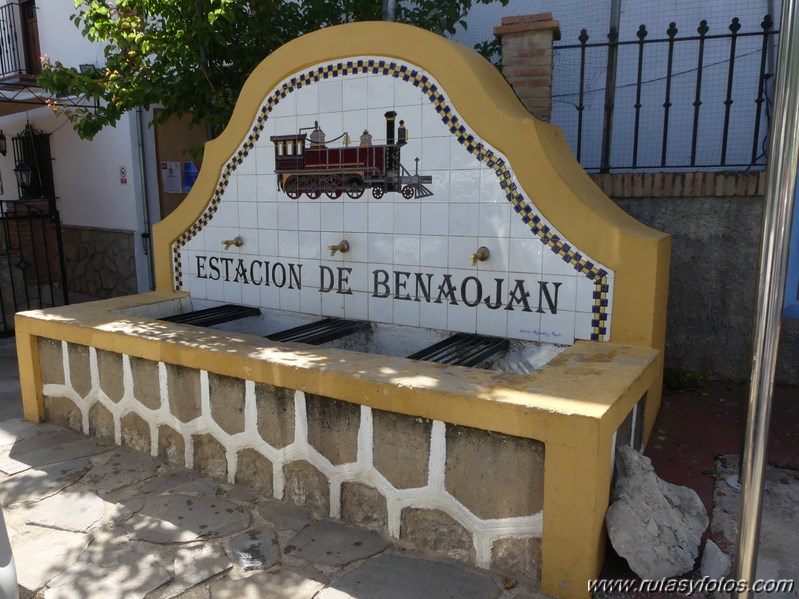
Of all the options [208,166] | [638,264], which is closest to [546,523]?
[638,264]

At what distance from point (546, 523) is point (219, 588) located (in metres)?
1.50

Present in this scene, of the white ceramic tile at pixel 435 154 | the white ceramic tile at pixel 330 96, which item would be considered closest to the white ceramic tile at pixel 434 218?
the white ceramic tile at pixel 435 154

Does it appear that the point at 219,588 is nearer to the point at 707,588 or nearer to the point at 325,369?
the point at 325,369

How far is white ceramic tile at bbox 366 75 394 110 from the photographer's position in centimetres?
454

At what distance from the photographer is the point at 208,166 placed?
222 inches

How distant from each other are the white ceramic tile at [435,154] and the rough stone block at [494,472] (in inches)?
78.4

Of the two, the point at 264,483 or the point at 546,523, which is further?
the point at 264,483

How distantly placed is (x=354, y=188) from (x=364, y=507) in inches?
91.3

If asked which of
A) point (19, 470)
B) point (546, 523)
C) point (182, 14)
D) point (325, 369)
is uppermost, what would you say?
point (182, 14)

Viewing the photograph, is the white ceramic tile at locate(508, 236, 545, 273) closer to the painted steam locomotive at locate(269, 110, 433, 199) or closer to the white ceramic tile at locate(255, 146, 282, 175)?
the painted steam locomotive at locate(269, 110, 433, 199)

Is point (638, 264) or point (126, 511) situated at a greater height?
point (638, 264)

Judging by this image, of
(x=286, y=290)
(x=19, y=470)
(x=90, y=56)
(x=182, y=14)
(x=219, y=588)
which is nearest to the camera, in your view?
(x=219, y=588)

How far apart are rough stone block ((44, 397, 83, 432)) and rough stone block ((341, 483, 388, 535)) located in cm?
249

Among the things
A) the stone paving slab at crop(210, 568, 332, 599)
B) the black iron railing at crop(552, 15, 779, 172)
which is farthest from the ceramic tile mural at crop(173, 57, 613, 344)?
the black iron railing at crop(552, 15, 779, 172)
